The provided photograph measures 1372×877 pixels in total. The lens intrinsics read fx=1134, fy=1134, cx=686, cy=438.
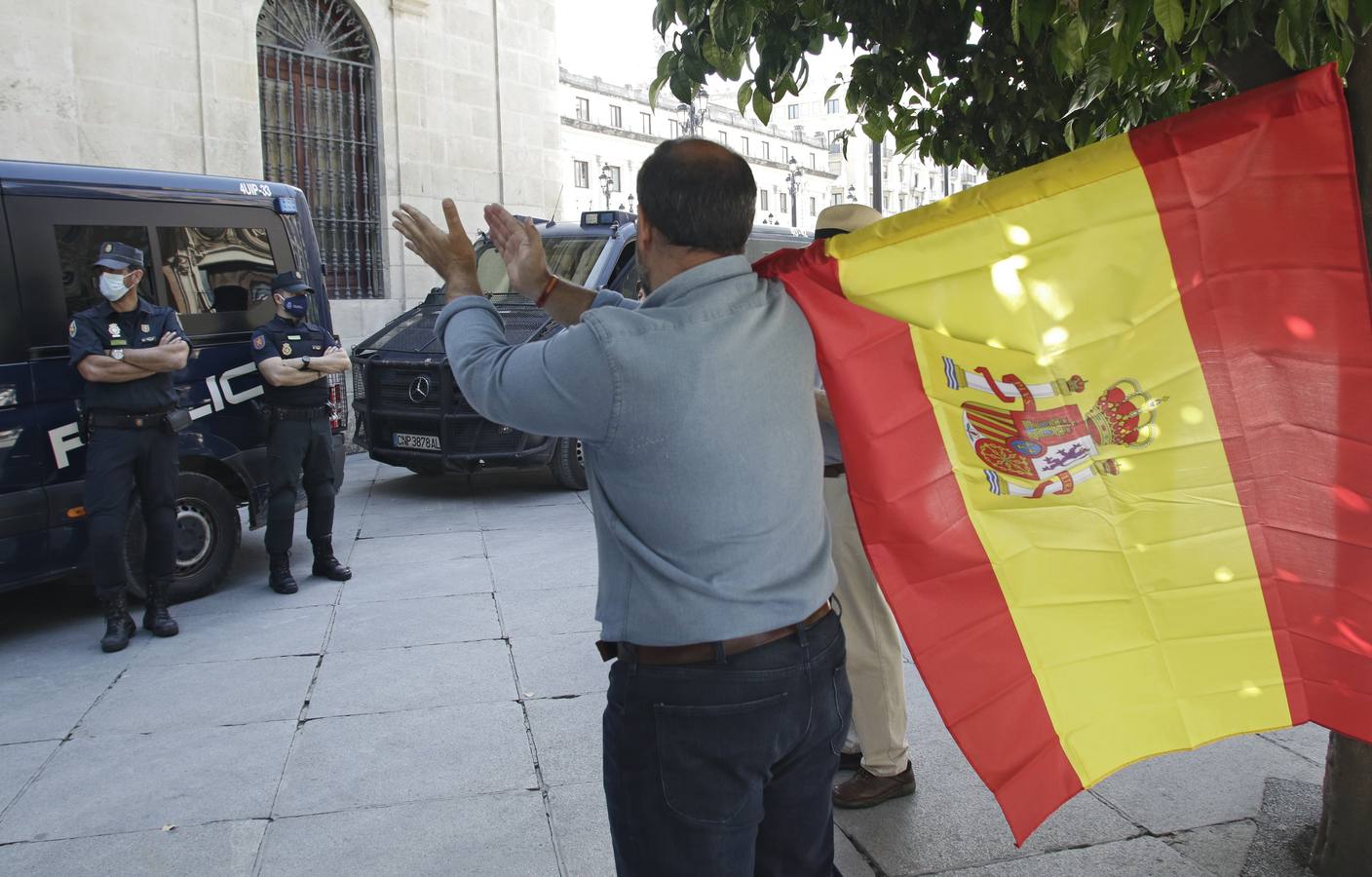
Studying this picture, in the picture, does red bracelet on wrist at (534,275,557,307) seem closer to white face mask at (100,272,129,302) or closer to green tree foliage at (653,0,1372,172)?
green tree foliage at (653,0,1372,172)

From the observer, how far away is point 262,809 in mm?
3957

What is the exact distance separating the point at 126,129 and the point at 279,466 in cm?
650

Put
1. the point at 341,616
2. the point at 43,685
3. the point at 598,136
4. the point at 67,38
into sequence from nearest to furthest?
the point at 43,685
the point at 341,616
the point at 67,38
the point at 598,136

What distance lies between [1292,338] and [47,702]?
523 cm

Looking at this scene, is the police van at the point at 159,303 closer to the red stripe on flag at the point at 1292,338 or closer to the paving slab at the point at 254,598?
the paving slab at the point at 254,598

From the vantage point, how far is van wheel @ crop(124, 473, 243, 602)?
6824mm

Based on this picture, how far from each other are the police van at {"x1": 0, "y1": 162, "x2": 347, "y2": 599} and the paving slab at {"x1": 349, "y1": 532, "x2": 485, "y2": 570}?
27.9 inches

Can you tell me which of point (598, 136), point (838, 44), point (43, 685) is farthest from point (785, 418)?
point (598, 136)

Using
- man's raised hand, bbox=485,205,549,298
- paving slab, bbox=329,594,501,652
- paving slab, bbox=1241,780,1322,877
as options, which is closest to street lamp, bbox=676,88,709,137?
man's raised hand, bbox=485,205,549,298

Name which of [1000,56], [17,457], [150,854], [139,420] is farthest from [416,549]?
[1000,56]

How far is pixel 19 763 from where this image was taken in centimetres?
446

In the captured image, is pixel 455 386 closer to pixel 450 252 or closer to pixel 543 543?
pixel 543 543

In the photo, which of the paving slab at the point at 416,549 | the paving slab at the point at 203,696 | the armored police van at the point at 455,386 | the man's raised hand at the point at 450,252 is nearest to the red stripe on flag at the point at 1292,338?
the man's raised hand at the point at 450,252

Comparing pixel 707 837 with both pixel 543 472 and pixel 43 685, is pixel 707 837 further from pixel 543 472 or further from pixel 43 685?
pixel 543 472
